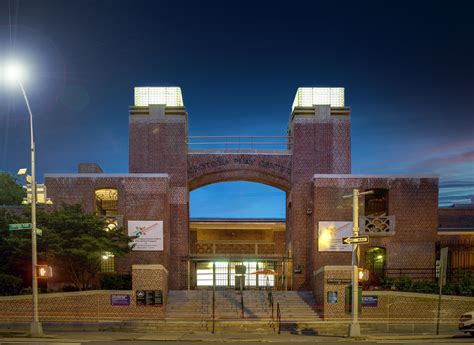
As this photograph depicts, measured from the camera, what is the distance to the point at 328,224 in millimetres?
26562

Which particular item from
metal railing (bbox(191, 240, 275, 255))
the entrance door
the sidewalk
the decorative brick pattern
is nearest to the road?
the sidewalk

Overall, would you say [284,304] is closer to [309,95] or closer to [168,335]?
[168,335]

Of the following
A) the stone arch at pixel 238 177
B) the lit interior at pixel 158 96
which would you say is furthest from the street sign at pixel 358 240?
the lit interior at pixel 158 96

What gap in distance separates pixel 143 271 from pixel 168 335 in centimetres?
384

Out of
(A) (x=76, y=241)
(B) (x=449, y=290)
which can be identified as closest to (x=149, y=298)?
(A) (x=76, y=241)

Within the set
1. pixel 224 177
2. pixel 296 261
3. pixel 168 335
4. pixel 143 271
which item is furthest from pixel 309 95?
pixel 168 335

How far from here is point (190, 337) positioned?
18.8 metres

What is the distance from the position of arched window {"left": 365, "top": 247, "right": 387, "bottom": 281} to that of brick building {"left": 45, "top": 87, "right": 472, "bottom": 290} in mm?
67

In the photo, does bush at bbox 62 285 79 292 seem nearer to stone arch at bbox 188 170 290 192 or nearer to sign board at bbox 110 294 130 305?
sign board at bbox 110 294 130 305

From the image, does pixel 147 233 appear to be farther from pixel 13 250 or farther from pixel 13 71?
pixel 13 71

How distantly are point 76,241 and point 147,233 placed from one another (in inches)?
199

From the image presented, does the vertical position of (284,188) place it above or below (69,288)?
above

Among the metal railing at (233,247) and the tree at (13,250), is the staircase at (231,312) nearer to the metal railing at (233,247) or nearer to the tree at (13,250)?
the tree at (13,250)

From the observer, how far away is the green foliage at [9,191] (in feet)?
138
